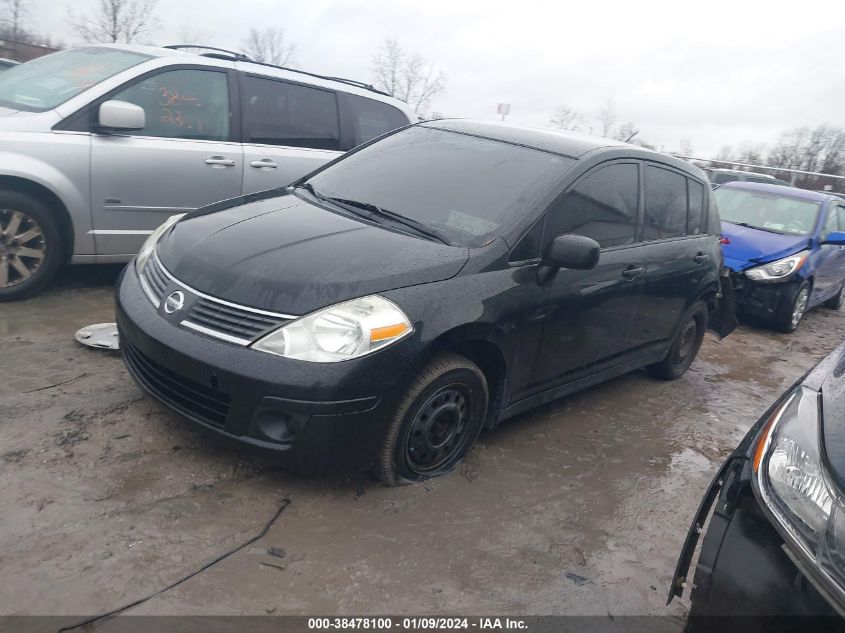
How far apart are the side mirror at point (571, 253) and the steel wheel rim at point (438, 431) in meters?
0.79

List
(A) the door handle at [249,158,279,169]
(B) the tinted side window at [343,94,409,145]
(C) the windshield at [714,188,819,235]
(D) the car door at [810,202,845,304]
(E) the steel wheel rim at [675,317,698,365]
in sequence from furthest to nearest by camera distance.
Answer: (C) the windshield at [714,188,819,235], (D) the car door at [810,202,845,304], (B) the tinted side window at [343,94,409,145], (A) the door handle at [249,158,279,169], (E) the steel wheel rim at [675,317,698,365]

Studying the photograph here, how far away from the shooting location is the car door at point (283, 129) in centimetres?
555

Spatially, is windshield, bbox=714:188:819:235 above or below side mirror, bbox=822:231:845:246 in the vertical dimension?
above

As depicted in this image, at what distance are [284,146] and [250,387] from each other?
11.8 ft

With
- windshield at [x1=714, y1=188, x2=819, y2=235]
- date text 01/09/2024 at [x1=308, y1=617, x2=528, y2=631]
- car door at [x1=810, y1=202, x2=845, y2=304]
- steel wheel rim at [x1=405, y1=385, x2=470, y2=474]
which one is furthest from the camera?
windshield at [x1=714, y1=188, x2=819, y2=235]

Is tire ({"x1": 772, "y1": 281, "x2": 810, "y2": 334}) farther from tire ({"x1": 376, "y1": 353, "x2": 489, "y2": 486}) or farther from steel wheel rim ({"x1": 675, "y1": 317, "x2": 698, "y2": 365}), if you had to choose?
tire ({"x1": 376, "y1": 353, "x2": 489, "y2": 486})

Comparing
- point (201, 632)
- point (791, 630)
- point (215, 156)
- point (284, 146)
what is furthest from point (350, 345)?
point (284, 146)

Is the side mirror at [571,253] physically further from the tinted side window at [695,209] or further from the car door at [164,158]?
the car door at [164,158]

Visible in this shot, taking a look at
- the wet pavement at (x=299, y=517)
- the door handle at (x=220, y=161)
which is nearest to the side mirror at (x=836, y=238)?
the wet pavement at (x=299, y=517)

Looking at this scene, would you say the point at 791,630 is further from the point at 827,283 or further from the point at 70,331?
the point at 827,283

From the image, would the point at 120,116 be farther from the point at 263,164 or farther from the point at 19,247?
the point at 263,164

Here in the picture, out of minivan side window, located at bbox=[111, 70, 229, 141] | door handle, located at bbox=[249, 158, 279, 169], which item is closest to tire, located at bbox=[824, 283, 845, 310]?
door handle, located at bbox=[249, 158, 279, 169]

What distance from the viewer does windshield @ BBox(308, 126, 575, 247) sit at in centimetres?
342

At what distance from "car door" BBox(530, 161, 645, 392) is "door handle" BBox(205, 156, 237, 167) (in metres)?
→ 2.95
